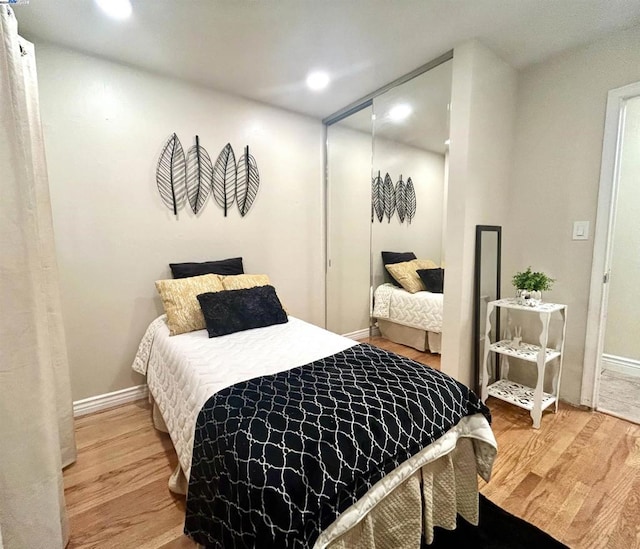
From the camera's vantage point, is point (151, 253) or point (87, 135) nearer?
point (87, 135)

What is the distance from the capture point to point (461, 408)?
1.25 m

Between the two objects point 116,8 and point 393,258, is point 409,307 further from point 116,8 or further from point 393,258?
point 116,8

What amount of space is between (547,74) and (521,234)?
1.13 metres

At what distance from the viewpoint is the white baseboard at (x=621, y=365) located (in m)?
2.74

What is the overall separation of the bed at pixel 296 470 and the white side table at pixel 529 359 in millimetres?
972

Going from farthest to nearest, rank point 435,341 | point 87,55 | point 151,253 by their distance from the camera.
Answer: point 435,341 < point 151,253 < point 87,55

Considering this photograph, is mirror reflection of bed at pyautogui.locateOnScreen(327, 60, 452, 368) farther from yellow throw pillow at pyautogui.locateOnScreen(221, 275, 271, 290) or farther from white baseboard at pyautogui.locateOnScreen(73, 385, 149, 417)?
white baseboard at pyautogui.locateOnScreen(73, 385, 149, 417)

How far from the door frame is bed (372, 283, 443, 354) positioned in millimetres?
961

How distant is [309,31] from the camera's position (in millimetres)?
1830

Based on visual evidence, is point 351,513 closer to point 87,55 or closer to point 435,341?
point 435,341

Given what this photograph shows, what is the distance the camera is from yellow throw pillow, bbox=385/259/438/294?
8.14ft

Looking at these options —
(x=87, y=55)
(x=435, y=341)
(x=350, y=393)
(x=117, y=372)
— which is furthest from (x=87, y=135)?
(x=435, y=341)

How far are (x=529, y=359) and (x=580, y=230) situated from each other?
96cm

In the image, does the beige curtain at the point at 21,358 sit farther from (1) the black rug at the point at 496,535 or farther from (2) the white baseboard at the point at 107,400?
(1) the black rug at the point at 496,535
